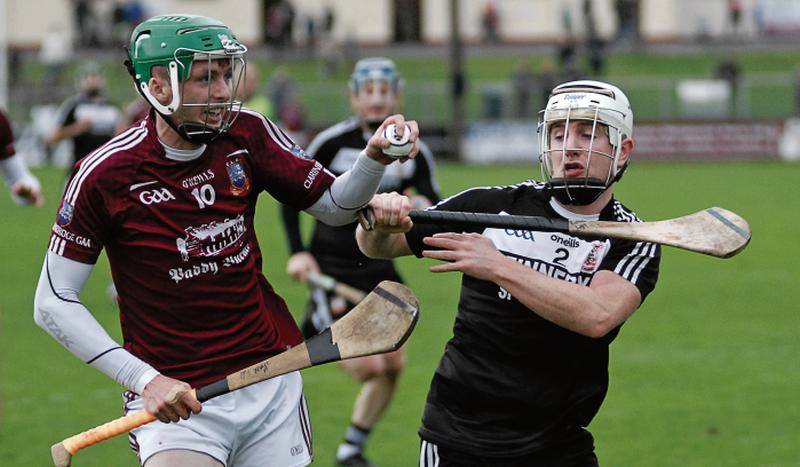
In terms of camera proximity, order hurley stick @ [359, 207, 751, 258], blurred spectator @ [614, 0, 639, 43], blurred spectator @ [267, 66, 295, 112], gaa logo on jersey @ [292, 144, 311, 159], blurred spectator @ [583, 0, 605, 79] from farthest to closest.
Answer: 1. blurred spectator @ [614, 0, 639, 43]
2. blurred spectator @ [583, 0, 605, 79]
3. blurred spectator @ [267, 66, 295, 112]
4. gaa logo on jersey @ [292, 144, 311, 159]
5. hurley stick @ [359, 207, 751, 258]

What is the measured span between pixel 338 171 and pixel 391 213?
10.4ft

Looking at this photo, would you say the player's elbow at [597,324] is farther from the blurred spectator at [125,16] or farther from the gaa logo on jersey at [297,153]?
the blurred spectator at [125,16]

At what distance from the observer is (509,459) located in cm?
424

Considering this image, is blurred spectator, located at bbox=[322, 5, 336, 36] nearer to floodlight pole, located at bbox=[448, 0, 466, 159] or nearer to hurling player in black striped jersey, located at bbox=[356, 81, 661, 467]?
floodlight pole, located at bbox=[448, 0, 466, 159]

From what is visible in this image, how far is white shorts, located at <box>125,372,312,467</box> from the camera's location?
13.4 feet

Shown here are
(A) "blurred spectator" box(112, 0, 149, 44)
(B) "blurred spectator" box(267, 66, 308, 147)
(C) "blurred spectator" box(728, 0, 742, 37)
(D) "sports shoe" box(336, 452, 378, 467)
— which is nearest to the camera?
(D) "sports shoe" box(336, 452, 378, 467)

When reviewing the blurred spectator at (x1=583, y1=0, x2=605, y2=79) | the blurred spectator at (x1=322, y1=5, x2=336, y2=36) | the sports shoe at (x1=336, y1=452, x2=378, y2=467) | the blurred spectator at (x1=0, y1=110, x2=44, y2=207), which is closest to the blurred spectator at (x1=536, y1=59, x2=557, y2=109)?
the blurred spectator at (x1=583, y1=0, x2=605, y2=79)

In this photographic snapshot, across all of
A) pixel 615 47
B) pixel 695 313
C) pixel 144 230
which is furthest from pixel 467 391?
pixel 615 47

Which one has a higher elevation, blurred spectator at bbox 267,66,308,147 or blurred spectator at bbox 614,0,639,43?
blurred spectator at bbox 267,66,308,147

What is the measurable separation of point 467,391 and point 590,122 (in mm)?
970

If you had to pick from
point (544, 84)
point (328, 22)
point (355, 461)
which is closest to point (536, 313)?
point (355, 461)

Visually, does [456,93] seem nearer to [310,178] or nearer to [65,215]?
[310,178]

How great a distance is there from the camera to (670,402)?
27.1 ft

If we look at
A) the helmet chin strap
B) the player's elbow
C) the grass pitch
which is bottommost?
the grass pitch
